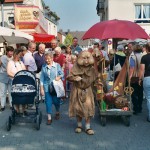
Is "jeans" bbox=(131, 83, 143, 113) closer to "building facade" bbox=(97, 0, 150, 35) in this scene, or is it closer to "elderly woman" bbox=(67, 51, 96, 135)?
"elderly woman" bbox=(67, 51, 96, 135)

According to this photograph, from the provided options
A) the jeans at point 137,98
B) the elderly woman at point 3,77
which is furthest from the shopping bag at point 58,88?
the elderly woman at point 3,77

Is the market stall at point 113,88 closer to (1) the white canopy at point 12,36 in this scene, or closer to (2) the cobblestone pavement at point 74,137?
(2) the cobblestone pavement at point 74,137

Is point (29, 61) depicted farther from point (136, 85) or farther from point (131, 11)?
point (131, 11)

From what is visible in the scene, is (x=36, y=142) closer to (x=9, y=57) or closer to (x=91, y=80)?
(x=91, y=80)

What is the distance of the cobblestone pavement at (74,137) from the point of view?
5.84 meters

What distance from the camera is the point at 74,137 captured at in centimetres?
642

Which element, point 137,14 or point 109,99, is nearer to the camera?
point 109,99

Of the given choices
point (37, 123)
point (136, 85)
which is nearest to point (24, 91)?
point (37, 123)

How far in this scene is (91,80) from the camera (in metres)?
6.55

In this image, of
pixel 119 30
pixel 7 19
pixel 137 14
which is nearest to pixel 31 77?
pixel 119 30

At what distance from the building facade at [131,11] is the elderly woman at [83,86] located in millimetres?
21268

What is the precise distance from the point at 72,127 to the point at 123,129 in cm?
113

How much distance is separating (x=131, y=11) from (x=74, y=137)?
22.3 meters

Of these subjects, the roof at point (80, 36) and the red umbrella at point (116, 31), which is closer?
the red umbrella at point (116, 31)
